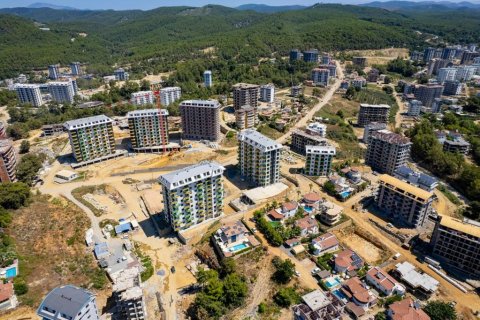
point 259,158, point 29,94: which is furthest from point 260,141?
point 29,94

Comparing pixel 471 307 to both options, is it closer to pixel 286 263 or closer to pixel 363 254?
pixel 363 254

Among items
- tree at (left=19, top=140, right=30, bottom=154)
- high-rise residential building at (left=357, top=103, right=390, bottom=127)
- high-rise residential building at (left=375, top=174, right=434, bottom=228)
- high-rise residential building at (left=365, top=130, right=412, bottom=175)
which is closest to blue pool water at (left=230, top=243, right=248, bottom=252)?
high-rise residential building at (left=375, top=174, right=434, bottom=228)

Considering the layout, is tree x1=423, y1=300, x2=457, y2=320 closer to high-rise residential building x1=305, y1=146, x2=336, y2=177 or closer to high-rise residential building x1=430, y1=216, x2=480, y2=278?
high-rise residential building x1=430, y1=216, x2=480, y2=278

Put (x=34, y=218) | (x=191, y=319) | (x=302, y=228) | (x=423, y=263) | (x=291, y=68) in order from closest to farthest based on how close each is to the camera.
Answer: (x=191, y=319) → (x=423, y=263) → (x=302, y=228) → (x=34, y=218) → (x=291, y=68)

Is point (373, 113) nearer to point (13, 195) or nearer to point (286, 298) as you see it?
point (286, 298)

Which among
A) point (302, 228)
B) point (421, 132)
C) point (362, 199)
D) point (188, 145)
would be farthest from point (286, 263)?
point (421, 132)

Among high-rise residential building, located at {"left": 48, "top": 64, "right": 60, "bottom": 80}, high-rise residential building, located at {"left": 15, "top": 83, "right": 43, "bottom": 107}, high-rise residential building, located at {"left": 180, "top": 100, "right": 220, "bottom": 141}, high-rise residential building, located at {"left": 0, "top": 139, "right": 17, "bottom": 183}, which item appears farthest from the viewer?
high-rise residential building, located at {"left": 48, "top": 64, "right": 60, "bottom": 80}
